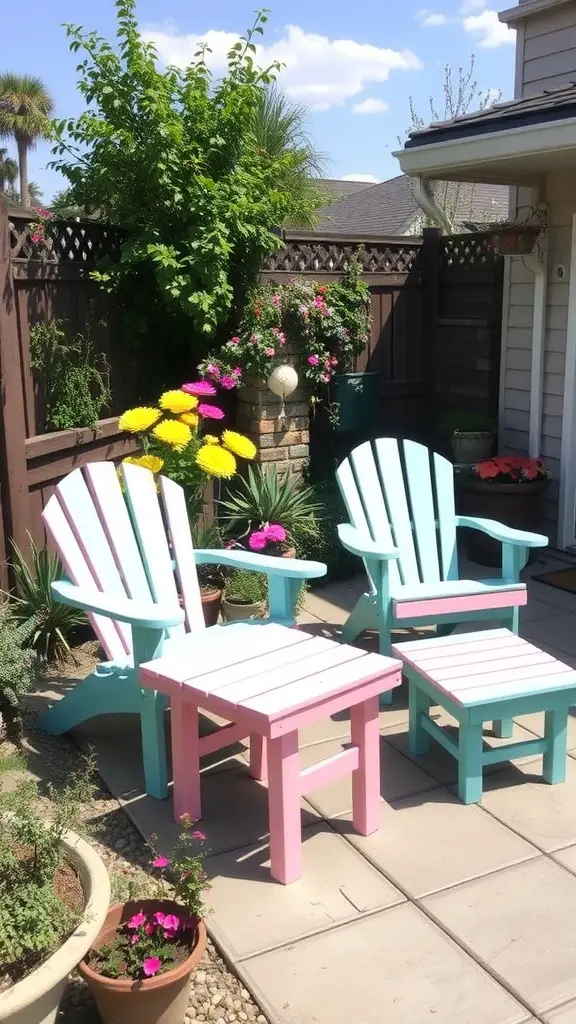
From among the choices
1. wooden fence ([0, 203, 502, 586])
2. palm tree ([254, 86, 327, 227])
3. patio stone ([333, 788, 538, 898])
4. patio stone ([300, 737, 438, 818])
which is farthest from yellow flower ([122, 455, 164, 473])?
palm tree ([254, 86, 327, 227])

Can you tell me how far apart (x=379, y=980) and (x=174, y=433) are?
248cm

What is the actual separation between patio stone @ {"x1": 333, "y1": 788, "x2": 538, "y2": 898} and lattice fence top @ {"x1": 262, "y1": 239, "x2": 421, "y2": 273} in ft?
11.0

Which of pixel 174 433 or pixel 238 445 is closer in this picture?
pixel 174 433

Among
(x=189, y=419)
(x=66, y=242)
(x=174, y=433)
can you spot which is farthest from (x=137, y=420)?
(x=66, y=242)

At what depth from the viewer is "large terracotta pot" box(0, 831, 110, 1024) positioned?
1.64m

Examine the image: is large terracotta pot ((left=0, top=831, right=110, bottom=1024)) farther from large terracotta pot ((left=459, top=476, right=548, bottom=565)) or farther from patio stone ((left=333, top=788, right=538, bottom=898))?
large terracotta pot ((left=459, top=476, right=548, bottom=565))

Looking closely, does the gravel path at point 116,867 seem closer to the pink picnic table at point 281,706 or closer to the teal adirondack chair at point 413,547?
the pink picnic table at point 281,706

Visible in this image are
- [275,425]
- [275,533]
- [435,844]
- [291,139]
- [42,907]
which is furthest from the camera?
[291,139]

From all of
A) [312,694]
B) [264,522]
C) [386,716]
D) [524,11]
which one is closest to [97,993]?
[312,694]

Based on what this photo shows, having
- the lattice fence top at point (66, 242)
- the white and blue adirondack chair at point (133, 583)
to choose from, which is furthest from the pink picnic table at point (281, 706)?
the lattice fence top at point (66, 242)

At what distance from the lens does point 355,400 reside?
5.62 m

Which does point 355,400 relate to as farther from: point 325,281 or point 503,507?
point 503,507

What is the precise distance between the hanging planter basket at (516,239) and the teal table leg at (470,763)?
3411mm

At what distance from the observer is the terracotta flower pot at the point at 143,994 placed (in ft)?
6.11
